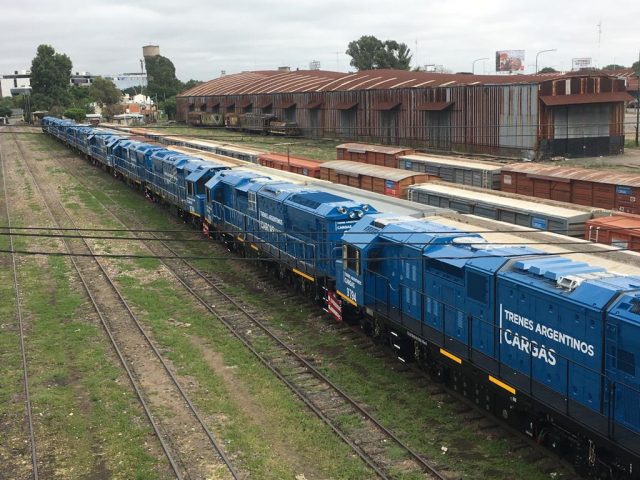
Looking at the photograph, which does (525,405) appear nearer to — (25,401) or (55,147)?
(25,401)

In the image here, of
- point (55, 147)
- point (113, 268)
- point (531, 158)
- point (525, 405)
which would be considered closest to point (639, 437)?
A: point (525, 405)

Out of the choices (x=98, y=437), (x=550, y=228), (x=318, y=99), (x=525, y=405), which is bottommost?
(x=98, y=437)

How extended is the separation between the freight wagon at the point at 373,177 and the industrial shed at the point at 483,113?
54.9 ft

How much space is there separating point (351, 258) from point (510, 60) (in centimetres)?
14243

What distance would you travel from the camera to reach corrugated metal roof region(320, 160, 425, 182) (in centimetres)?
3419

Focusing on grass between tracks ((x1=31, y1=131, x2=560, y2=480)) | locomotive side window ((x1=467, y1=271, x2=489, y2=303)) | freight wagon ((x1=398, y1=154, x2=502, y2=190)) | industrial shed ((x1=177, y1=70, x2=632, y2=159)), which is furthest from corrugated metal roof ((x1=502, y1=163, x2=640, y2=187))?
Answer: industrial shed ((x1=177, y1=70, x2=632, y2=159))

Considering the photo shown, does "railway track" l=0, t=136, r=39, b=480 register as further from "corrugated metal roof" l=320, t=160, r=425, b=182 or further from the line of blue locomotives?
"corrugated metal roof" l=320, t=160, r=425, b=182

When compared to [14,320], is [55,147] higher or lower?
higher

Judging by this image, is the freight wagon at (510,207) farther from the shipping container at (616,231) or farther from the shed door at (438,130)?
the shed door at (438,130)

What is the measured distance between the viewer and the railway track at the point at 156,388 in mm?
13344

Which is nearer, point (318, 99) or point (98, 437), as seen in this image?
point (98, 437)

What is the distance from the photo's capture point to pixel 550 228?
72.8 ft

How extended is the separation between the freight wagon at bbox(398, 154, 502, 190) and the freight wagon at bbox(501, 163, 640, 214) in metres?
0.64

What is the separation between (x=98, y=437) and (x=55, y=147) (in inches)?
3173
